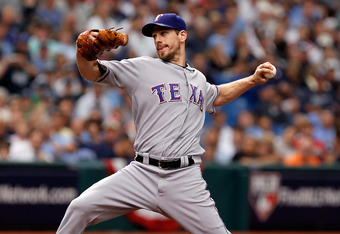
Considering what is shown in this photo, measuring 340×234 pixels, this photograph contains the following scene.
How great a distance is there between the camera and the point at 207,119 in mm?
12070

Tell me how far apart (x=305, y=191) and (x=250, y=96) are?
2.95 metres

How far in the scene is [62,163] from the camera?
9.50 meters

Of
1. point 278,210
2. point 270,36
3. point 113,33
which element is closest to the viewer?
point 113,33

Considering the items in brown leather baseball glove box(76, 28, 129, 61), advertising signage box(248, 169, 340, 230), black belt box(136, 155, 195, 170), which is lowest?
advertising signage box(248, 169, 340, 230)

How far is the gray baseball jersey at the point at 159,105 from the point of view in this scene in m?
5.21

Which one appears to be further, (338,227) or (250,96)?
(250,96)

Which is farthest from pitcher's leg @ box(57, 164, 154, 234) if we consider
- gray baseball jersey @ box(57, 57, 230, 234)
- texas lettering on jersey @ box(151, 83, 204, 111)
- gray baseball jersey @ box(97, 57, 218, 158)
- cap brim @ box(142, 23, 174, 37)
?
cap brim @ box(142, 23, 174, 37)

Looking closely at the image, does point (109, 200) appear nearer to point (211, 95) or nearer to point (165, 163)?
point (165, 163)

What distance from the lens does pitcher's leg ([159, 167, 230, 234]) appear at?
5.10 m

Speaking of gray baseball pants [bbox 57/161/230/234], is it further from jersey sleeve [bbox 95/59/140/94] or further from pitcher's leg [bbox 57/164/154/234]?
jersey sleeve [bbox 95/59/140/94]

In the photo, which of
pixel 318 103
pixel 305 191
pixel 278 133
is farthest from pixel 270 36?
pixel 305 191

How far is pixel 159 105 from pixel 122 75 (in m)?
0.35

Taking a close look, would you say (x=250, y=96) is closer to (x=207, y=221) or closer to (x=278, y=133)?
(x=278, y=133)

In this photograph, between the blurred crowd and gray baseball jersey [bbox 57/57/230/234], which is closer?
gray baseball jersey [bbox 57/57/230/234]
